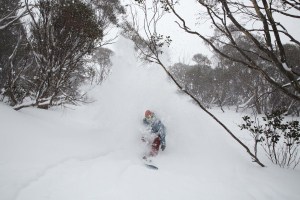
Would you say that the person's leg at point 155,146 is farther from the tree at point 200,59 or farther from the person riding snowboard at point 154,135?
the tree at point 200,59

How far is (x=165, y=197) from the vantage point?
10.1 feet

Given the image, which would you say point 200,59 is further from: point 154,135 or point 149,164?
point 149,164

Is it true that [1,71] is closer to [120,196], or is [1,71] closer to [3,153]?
[3,153]

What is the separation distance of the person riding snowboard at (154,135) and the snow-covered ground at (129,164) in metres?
0.25

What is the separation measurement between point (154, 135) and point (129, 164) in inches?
53.0

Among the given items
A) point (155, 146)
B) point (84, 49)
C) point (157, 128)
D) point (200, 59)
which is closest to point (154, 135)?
point (157, 128)

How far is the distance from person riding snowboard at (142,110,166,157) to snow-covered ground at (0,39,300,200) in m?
0.25

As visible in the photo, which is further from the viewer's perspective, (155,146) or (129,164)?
(155,146)

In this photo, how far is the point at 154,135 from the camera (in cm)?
548

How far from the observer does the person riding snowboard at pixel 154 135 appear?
5.24m

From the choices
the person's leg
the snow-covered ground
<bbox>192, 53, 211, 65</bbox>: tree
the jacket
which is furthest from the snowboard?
<bbox>192, 53, 211, 65</bbox>: tree

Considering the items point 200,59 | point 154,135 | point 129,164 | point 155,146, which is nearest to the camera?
point 129,164

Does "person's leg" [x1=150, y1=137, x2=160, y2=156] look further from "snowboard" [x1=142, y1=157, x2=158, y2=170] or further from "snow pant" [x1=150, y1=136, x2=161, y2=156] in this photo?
"snowboard" [x1=142, y1=157, x2=158, y2=170]

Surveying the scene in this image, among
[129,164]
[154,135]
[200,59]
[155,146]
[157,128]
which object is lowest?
[129,164]
